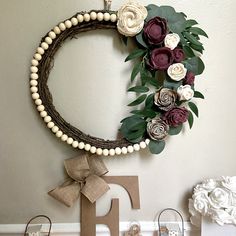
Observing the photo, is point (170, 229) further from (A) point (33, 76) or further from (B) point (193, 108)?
Answer: (A) point (33, 76)

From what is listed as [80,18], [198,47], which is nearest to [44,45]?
[80,18]

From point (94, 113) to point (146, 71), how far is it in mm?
214

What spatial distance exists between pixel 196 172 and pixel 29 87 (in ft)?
2.05

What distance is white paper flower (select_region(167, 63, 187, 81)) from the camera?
0.79m

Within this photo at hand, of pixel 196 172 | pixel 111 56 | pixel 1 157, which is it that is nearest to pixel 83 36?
pixel 111 56

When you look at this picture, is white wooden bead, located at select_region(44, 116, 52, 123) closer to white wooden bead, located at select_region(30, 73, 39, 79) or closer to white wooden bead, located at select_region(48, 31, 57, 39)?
white wooden bead, located at select_region(30, 73, 39, 79)

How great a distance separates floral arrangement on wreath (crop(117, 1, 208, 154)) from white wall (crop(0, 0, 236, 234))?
2.3 inches

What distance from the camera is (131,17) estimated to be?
0.77m

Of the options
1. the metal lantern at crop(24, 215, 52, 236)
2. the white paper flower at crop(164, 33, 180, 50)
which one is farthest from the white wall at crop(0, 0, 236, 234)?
the white paper flower at crop(164, 33, 180, 50)

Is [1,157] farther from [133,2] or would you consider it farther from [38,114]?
[133,2]

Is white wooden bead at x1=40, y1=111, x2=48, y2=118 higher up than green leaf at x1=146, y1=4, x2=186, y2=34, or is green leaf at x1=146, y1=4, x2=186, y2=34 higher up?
green leaf at x1=146, y1=4, x2=186, y2=34

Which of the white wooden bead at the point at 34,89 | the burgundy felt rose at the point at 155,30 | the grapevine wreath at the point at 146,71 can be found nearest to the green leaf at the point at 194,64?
the grapevine wreath at the point at 146,71

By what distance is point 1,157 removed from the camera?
892mm

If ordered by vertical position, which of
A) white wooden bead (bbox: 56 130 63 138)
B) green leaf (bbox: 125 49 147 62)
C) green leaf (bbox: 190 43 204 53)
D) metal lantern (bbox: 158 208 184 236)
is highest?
green leaf (bbox: 190 43 204 53)
